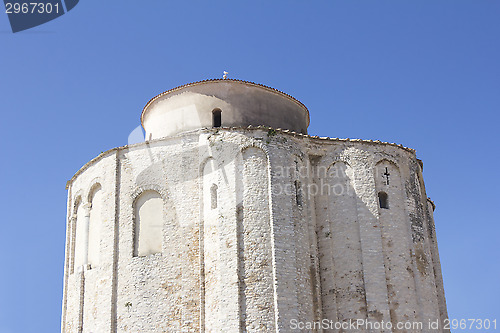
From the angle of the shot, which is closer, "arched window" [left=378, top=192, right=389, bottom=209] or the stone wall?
the stone wall

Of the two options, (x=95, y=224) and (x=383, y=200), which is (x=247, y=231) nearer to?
(x=383, y=200)

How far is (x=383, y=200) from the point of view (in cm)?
2470

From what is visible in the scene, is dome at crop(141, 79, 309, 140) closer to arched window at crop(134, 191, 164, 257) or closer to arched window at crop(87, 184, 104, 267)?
arched window at crop(134, 191, 164, 257)

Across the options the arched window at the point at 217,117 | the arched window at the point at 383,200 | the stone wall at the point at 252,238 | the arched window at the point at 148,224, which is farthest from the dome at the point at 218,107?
the arched window at the point at 383,200

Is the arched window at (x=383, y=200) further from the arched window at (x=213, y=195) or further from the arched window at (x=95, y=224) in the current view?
the arched window at (x=95, y=224)

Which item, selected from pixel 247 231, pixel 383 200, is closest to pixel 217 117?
pixel 247 231

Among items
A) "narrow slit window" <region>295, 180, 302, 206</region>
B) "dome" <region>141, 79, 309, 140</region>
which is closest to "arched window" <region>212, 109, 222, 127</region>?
"dome" <region>141, 79, 309, 140</region>

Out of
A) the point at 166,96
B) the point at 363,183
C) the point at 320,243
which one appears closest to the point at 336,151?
the point at 363,183

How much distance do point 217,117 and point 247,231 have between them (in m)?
5.22

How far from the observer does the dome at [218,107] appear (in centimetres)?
2533

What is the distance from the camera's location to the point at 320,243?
78.5 ft

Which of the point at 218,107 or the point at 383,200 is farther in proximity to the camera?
the point at 218,107

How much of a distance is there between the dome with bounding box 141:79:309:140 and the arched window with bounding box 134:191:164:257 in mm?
2872

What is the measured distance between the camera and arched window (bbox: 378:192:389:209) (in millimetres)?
24562
